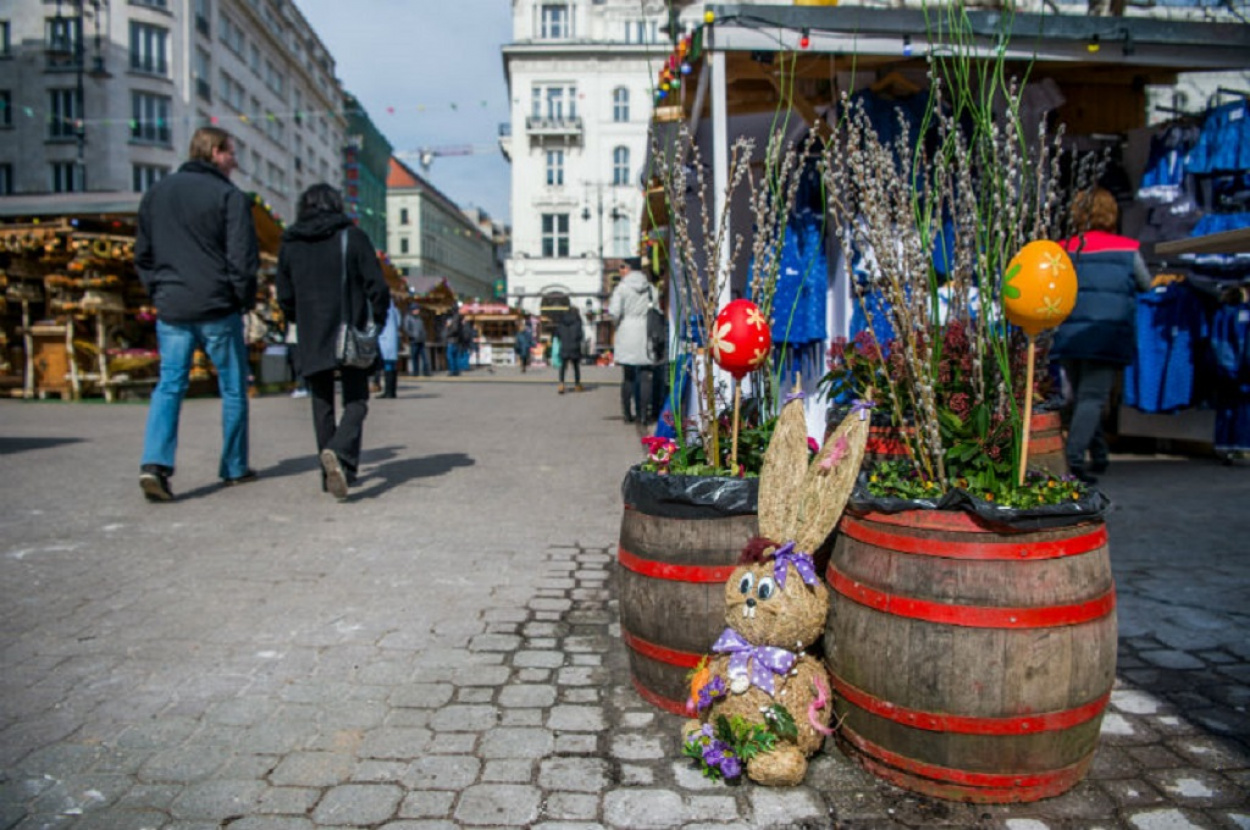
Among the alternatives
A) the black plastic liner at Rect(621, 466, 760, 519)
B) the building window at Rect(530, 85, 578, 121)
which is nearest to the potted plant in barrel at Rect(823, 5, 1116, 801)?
the black plastic liner at Rect(621, 466, 760, 519)

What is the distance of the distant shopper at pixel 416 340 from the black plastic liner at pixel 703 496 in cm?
1976

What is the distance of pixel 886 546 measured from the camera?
2059mm

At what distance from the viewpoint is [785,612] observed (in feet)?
7.10

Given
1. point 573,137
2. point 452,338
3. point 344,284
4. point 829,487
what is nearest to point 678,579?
point 829,487

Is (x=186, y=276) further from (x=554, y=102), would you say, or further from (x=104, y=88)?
(x=554, y=102)

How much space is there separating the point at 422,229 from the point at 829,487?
8717 centimetres

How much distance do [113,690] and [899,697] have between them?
2.34m

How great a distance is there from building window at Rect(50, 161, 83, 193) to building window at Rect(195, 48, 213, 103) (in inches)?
299

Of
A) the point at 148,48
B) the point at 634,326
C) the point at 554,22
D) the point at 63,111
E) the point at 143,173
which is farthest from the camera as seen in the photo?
the point at 554,22

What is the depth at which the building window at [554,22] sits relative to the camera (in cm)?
5322

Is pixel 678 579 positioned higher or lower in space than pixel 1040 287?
lower

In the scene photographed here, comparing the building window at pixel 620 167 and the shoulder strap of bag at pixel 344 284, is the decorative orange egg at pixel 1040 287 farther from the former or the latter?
the building window at pixel 620 167

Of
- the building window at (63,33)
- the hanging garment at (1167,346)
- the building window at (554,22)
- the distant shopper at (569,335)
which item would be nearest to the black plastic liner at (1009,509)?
the hanging garment at (1167,346)

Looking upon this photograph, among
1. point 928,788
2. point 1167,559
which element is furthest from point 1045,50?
point 928,788
